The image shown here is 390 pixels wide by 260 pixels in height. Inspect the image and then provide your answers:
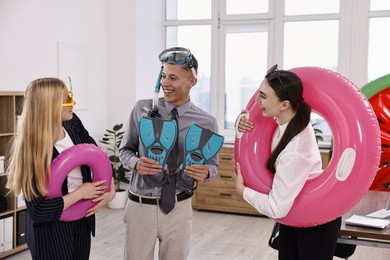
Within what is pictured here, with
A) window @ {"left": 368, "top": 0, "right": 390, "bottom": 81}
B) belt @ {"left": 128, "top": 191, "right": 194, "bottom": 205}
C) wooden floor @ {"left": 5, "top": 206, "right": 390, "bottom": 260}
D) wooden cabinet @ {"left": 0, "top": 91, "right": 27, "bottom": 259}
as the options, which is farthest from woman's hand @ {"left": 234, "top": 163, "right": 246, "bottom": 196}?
window @ {"left": 368, "top": 0, "right": 390, "bottom": 81}

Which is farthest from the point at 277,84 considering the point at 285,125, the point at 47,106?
the point at 47,106

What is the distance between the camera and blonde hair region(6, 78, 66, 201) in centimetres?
186

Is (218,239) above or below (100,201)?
below

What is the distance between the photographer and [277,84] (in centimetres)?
193

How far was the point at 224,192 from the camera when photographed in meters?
5.34

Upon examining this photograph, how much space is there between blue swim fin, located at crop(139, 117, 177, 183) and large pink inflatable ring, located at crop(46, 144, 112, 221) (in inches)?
7.7

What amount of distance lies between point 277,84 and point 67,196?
94cm

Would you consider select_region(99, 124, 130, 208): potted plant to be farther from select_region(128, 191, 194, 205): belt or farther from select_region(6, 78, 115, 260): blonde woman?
select_region(6, 78, 115, 260): blonde woman

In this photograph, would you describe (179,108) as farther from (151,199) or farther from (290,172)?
(290,172)

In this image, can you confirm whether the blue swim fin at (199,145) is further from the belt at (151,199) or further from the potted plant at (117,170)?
the potted plant at (117,170)

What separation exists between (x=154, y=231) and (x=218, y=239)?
7.66ft

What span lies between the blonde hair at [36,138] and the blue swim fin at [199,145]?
21.5 inches

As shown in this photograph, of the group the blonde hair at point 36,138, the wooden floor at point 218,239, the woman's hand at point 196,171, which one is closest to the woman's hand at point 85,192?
the blonde hair at point 36,138

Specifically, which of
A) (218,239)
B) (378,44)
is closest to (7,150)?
(218,239)
